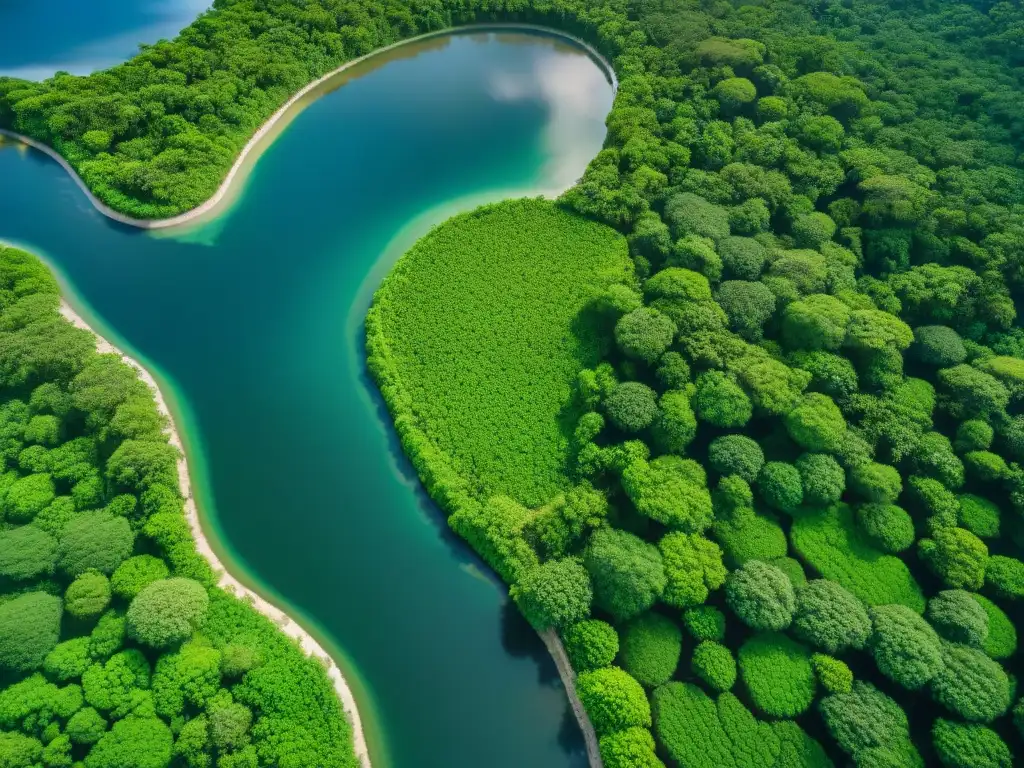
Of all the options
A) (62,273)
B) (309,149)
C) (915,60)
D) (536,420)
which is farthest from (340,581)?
(915,60)

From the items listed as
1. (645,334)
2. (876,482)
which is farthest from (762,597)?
(645,334)

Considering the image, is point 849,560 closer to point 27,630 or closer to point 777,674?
point 777,674

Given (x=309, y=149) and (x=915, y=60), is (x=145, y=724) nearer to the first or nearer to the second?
(x=309, y=149)

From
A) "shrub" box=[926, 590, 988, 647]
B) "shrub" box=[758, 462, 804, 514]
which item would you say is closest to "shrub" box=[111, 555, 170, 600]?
"shrub" box=[758, 462, 804, 514]

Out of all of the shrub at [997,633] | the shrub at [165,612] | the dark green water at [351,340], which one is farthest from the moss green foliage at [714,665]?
the shrub at [165,612]

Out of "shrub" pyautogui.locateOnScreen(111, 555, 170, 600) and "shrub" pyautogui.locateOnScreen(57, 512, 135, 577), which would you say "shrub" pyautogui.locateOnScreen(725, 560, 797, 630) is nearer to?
"shrub" pyautogui.locateOnScreen(111, 555, 170, 600)

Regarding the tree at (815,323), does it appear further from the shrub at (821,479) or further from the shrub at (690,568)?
the shrub at (690,568)
